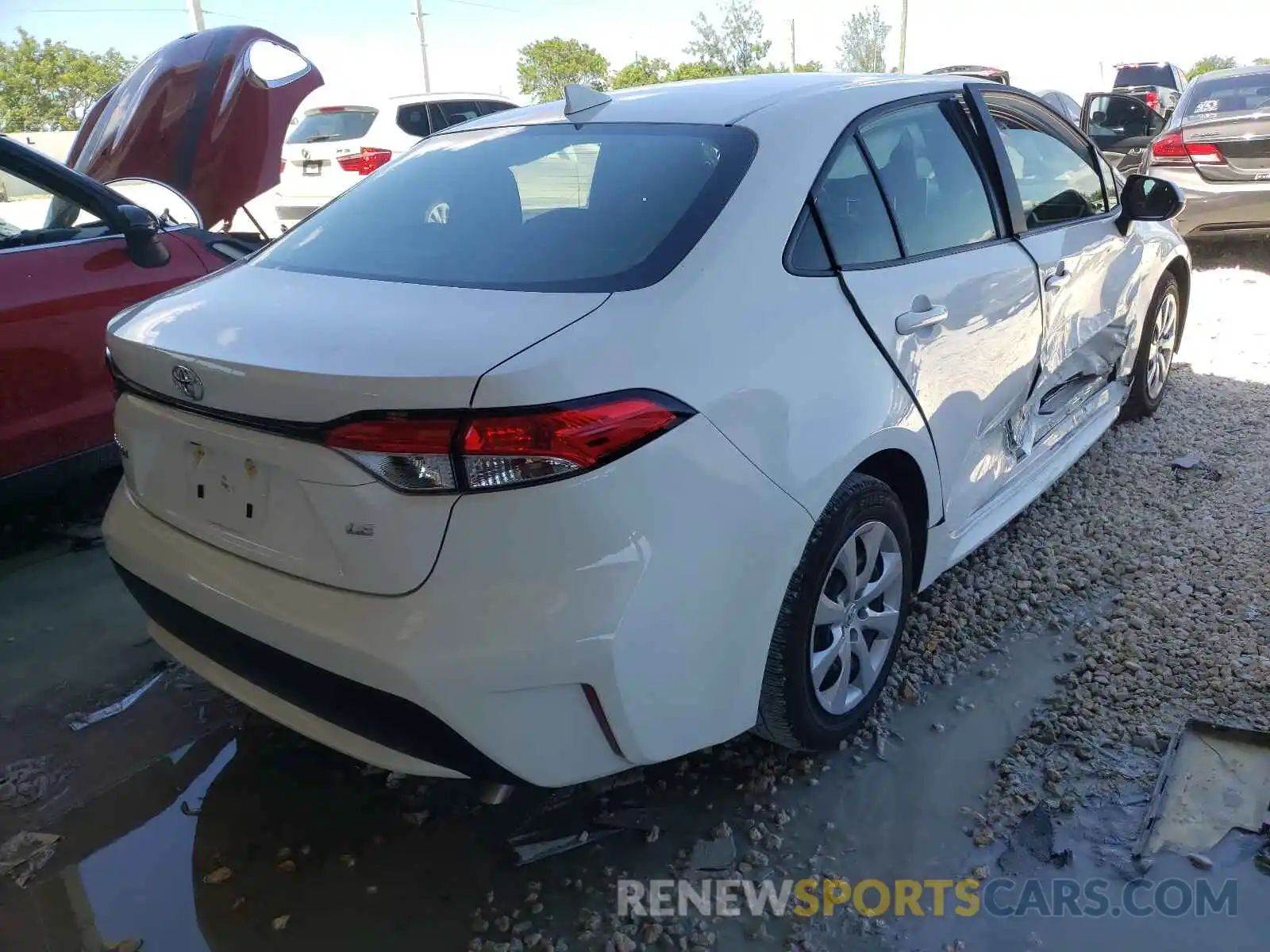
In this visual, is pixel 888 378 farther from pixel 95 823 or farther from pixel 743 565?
pixel 95 823

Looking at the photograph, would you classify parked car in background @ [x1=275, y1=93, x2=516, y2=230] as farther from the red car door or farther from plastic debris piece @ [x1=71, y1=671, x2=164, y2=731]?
plastic debris piece @ [x1=71, y1=671, x2=164, y2=731]

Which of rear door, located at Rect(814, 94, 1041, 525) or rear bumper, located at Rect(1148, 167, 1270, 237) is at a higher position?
rear door, located at Rect(814, 94, 1041, 525)

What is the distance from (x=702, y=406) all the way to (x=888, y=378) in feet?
2.19

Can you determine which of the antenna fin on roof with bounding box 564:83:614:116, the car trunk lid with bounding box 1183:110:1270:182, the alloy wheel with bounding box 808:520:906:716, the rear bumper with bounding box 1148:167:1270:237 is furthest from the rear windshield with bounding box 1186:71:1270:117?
the alloy wheel with bounding box 808:520:906:716

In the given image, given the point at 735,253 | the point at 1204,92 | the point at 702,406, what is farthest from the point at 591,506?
the point at 1204,92

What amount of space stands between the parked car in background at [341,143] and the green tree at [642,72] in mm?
27065

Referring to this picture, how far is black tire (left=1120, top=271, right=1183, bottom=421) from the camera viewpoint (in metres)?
4.32

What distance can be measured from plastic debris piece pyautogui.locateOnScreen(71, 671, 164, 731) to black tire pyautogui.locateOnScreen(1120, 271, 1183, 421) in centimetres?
404

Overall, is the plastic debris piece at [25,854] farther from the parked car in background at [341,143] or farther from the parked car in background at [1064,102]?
the parked car in background at [1064,102]

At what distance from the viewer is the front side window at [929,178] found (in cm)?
260

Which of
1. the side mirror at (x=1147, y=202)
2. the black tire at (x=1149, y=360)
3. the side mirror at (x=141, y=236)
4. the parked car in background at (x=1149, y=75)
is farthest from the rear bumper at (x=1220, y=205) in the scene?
the parked car in background at (x=1149, y=75)

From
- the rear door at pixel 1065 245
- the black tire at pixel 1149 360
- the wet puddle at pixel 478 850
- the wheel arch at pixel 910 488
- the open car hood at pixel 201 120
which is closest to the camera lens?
the wet puddle at pixel 478 850

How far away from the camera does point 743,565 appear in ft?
6.33

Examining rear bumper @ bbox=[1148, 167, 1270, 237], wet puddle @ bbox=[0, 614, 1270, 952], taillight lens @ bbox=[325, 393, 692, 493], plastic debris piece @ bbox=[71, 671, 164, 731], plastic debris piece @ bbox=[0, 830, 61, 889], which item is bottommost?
wet puddle @ bbox=[0, 614, 1270, 952]
